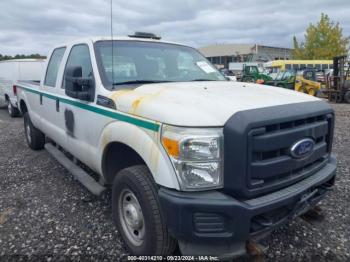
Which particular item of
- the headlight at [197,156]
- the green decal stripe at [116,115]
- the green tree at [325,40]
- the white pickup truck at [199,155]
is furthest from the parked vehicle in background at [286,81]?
the headlight at [197,156]

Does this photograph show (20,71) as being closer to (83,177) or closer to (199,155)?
(83,177)

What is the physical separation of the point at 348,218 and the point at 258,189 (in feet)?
6.32

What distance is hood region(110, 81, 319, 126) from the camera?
235 cm

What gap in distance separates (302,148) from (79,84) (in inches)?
86.3

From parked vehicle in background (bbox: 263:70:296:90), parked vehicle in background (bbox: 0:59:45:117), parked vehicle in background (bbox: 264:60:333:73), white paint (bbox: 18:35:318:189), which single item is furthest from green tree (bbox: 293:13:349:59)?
white paint (bbox: 18:35:318:189)

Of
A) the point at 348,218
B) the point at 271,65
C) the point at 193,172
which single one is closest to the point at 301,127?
the point at 193,172

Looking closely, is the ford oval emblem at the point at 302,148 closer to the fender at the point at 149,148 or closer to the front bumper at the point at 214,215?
the front bumper at the point at 214,215

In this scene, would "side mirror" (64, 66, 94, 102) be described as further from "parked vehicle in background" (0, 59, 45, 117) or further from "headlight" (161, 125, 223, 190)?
"parked vehicle in background" (0, 59, 45, 117)

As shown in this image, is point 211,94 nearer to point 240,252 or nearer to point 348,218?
point 240,252

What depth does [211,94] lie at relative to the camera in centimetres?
283

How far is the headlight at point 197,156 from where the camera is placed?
2.29 m

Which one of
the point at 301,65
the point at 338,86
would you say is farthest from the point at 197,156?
the point at 301,65

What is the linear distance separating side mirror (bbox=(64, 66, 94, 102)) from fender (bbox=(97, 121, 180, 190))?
0.59 metres

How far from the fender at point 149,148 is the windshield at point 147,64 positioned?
628mm
